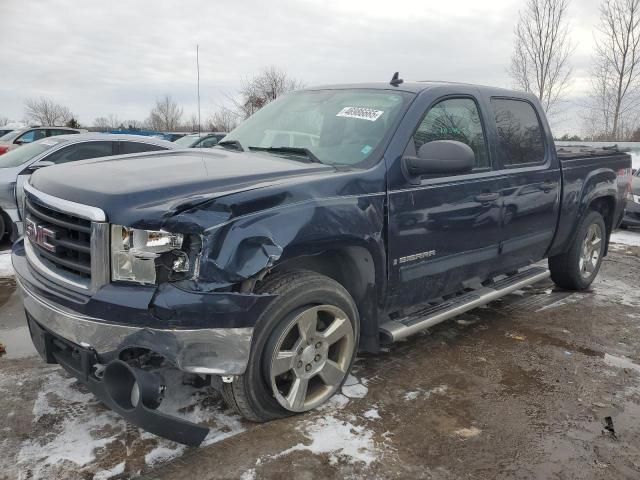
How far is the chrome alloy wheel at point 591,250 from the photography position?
5.60 metres

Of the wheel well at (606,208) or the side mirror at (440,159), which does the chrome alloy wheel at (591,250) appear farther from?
the side mirror at (440,159)

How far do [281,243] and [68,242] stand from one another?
1.06 m

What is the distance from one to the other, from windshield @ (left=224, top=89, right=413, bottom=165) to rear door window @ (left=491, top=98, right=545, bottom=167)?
1074 mm

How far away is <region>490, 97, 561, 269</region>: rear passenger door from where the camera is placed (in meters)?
4.21

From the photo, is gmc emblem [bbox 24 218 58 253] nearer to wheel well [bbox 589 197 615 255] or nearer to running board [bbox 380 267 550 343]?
running board [bbox 380 267 550 343]

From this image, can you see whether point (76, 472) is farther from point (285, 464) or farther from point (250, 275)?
point (250, 275)

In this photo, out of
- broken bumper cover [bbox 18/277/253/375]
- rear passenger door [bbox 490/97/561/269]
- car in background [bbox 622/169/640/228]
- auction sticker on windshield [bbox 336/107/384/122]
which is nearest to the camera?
broken bumper cover [bbox 18/277/253/375]

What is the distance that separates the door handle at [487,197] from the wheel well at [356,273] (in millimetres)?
1156

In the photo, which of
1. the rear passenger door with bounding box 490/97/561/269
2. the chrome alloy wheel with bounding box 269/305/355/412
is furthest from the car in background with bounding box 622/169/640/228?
the chrome alloy wheel with bounding box 269/305/355/412

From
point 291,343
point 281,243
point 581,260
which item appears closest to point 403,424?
point 291,343

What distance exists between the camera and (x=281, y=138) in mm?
3820

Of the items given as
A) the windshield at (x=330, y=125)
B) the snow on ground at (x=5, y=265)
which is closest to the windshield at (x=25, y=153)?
the snow on ground at (x=5, y=265)

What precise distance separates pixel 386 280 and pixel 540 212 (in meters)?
2.02

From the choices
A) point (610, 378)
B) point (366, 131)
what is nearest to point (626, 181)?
point (610, 378)
